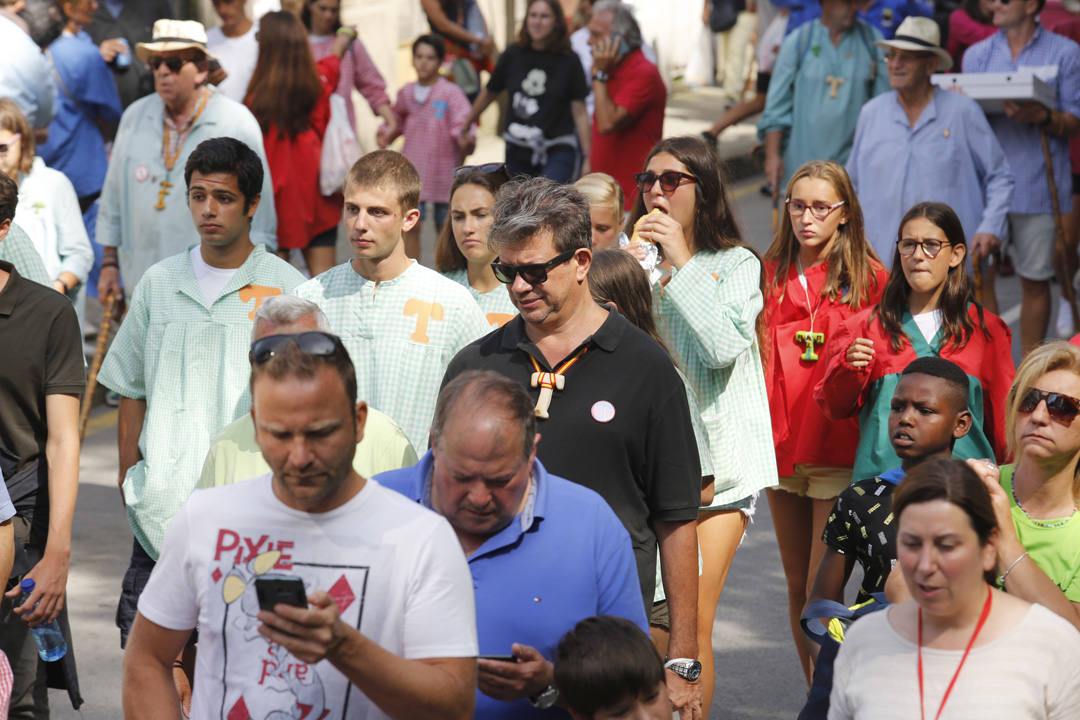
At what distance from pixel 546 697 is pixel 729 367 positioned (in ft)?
7.04

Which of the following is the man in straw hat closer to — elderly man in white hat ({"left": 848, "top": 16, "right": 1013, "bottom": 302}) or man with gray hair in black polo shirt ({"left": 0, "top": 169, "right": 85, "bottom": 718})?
elderly man in white hat ({"left": 848, "top": 16, "right": 1013, "bottom": 302})

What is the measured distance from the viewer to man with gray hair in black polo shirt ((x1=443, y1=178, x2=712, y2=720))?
4266 mm

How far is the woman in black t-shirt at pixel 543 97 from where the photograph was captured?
11891 mm

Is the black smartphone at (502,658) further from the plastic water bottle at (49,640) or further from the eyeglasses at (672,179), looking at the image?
the eyeglasses at (672,179)

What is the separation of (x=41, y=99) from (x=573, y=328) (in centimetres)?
614

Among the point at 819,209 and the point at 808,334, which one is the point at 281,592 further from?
the point at 819,209

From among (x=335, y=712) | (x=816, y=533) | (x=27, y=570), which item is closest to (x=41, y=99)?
(x=27, y=570)

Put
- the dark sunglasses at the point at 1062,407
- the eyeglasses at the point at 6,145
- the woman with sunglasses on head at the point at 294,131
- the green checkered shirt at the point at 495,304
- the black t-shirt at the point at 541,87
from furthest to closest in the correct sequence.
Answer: the black t-shirt at the point at 541,87 < the woman with sunglasses on head at the point at 294,131 < the eyeglasses at the point at 6,145 < the green checkered shirt at the point at 495,304 < the dark sunglasses at the point at 1062,407

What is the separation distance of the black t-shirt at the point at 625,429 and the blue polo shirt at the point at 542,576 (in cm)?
51

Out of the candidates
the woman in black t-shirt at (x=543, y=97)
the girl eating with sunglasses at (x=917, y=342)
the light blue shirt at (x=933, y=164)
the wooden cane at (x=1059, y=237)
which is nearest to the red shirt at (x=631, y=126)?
the woman in black t-shirt at (x=543, y=97)

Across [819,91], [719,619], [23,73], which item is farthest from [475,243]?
[819,91]

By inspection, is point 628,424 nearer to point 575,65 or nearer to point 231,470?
point 231,470

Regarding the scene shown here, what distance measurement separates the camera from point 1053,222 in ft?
33.6

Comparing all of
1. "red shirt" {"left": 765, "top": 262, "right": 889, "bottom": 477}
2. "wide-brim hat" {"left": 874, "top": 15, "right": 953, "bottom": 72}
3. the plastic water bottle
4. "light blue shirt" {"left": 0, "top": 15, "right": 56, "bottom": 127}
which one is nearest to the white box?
"wide-brim hat" {"left": 874, "top": 15, "right": 953, "bottom": 72}
